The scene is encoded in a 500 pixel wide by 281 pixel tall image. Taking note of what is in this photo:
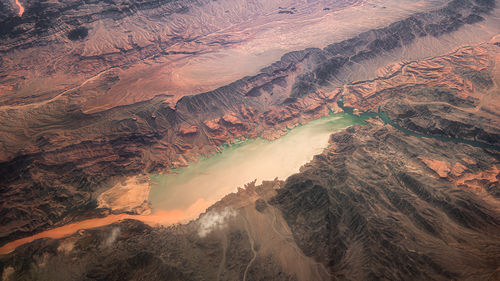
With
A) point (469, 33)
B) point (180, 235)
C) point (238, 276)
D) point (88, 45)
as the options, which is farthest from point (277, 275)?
point (469, 33)

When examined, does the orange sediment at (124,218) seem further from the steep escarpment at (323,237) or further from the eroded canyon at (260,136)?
the steep escarpment at (323,237)

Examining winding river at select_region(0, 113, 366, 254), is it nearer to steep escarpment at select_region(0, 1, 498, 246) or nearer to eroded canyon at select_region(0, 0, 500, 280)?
eroded canyon at select_region(0, 0, 500, 280)

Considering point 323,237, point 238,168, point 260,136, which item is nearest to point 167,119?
point 238,168

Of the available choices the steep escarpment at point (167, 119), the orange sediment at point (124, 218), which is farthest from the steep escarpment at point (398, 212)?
the orange sediment at point (124, 218)

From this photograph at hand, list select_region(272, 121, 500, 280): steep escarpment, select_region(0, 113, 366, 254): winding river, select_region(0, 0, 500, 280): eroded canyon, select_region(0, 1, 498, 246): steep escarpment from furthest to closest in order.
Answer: select_region(0, 1, 498, 246): steep escarpment, select_region(0, 113, 366, 254): winding river, select_region(0, 0, 500, 280): eroded canyon, select_region(272, 121, 500, 280): steep escarpment

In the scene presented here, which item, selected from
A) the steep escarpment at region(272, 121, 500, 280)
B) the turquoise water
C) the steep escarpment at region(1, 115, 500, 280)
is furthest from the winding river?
the steep escarpment at region(272, 121, 500, 280)

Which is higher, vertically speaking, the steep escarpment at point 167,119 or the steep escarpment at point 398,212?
the steep escarpment at point 167,119

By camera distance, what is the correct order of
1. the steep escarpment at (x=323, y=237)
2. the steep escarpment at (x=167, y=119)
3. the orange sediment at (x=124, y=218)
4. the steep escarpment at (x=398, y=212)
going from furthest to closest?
the steep escarpment at (x=167, y=119)
the orange sediment at (x=124, y=218)
the steep escarpment at (x=323, y=237)
the steep escarpment at (x=398, y=212)

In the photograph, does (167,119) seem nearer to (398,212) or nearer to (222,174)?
(222,174)
